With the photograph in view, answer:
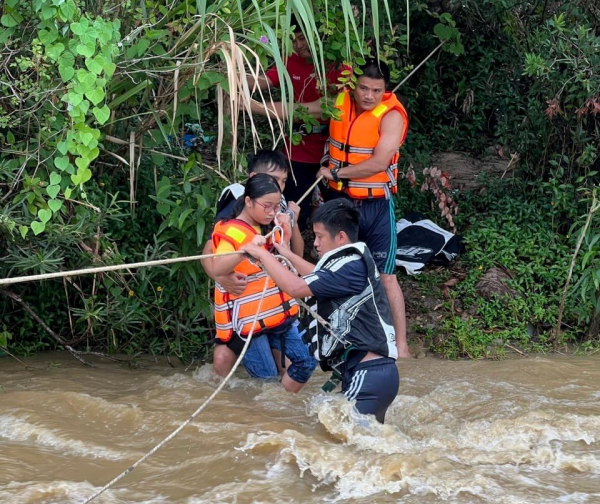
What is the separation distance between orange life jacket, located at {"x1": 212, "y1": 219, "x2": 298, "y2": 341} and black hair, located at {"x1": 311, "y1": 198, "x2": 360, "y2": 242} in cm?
49

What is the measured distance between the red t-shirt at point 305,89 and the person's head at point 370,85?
0.22 metres

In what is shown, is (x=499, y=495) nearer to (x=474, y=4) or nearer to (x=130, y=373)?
(x=130, y=373)

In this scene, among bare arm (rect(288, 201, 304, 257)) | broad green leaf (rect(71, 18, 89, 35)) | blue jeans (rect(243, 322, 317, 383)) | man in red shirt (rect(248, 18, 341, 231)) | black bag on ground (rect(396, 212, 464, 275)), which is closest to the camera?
broad green leaf (rect(71, 18, 89, 35))

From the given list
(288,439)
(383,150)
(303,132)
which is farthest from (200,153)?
(288,439)

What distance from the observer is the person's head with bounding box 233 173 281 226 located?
465 centimetres

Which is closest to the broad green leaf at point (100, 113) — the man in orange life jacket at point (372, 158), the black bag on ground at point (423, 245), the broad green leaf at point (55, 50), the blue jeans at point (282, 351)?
the broad green leaf at point (55, 50)

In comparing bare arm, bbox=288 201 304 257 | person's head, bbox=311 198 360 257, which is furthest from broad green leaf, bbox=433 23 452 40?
person's head, bbox=311 198 360 257

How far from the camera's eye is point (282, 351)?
5.10 m

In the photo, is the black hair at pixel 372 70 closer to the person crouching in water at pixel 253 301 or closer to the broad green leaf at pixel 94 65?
the person crouching in water at pixel 253 301

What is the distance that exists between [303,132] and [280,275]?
79.8 inches

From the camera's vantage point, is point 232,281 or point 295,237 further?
point 295,237

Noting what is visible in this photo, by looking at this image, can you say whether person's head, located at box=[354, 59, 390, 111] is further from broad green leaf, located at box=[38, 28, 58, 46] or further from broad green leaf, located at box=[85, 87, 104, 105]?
broad green leaf, located at box=[38, 28, 58, 46]

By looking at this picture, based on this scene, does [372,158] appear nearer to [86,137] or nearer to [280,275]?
[280,275]

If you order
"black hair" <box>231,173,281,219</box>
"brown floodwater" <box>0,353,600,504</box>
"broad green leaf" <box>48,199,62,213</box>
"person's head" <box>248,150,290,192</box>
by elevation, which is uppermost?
"person's head" <box>248,150,290,192</box>
